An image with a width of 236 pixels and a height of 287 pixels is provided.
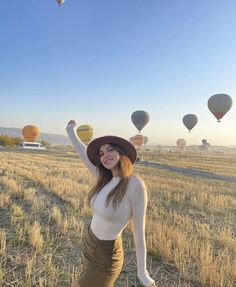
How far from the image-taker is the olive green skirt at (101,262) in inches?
105

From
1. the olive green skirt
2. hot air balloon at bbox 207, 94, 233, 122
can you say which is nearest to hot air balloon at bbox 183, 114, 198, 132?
hot air balloon at bbox 207, 94, 233, 122

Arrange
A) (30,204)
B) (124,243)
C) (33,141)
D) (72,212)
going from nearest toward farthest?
(124,243), (72,212), (30,204), (33,141)

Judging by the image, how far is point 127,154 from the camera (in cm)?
298

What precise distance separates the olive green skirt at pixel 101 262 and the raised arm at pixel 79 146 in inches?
32.0

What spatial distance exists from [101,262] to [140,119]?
A: 156 feet

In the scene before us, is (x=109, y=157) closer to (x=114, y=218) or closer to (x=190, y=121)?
(x=114, y=218)

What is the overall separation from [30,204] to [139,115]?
43.0 m

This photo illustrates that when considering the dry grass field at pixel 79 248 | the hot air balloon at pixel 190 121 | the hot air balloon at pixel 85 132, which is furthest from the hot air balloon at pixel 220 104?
the dry grass field at pixel 79 248

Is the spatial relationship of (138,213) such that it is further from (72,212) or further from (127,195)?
(72,212)

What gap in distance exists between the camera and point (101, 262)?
2660 mm

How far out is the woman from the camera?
101 inches

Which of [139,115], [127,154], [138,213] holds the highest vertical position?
[139,115]

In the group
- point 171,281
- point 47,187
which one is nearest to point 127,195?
point 171,281

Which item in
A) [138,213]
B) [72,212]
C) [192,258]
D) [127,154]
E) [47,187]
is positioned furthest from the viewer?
[47,187]
